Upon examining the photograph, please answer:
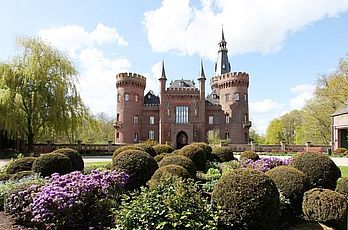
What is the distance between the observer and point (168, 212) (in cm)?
543

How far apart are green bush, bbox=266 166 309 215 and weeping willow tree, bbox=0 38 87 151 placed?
71.5 feet

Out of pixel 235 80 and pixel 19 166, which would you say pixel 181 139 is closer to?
pixel 235 80

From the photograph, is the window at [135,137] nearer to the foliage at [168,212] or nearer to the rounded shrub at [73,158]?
the rounded shrub at [73,158]

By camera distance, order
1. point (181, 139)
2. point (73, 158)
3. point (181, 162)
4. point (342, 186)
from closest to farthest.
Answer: point (342, 186) → point (181, 162) → point (73, 158) → point (181, 139)

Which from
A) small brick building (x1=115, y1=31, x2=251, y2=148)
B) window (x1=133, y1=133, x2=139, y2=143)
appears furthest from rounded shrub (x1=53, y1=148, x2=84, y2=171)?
window (x1=133, y1=133, x2=139, y2=143)

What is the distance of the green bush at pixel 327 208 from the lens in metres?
7.66

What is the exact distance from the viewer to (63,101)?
26.8 metres

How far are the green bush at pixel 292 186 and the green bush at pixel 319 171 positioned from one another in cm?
91

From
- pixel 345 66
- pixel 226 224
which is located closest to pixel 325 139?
pixel 345 66

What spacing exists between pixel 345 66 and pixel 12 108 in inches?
1502

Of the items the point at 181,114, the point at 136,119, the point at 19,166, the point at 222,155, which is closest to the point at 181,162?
the point at 19,166

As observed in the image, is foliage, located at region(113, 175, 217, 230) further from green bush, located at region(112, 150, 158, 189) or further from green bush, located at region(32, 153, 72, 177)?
green bush, located at region(32, 153, 72, 177)

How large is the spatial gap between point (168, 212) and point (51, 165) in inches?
255

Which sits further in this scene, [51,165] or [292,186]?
[51,165]
